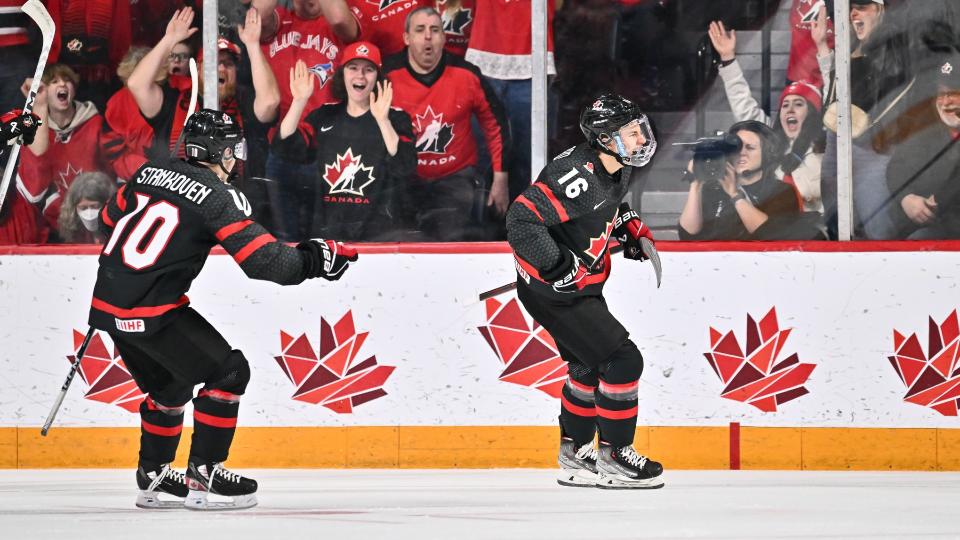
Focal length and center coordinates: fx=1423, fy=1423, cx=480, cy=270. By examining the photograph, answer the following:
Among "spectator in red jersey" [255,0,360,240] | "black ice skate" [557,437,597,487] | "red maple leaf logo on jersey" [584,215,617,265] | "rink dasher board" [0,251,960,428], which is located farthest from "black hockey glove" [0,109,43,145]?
"black ice skate" [557,437,597,487]

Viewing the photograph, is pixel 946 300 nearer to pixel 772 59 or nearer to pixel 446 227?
pixel 772 59

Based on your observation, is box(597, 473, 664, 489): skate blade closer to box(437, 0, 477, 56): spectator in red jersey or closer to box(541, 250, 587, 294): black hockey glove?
box(541, 250, 587, 294): black hockey glove

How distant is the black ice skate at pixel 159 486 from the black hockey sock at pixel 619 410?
1.35 metres

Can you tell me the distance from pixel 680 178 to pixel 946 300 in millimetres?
1151

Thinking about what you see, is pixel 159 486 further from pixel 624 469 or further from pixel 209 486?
pixel 624 469

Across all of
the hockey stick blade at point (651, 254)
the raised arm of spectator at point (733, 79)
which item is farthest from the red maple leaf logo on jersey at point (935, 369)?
the hockey stick blade at point (651, 254)

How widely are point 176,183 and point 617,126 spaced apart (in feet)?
4.64

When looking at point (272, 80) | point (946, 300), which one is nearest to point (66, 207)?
point (272, 80)

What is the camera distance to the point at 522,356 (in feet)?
Answer: 18.2

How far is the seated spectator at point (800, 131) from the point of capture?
5715 millimetres

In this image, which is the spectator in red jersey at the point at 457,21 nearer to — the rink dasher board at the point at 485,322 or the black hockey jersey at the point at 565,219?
the rink dasher board at the point at 485,322

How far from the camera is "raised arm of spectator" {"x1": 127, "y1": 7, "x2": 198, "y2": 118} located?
5980 millimetres

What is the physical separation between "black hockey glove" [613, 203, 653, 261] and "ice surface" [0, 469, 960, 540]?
31.4 inches

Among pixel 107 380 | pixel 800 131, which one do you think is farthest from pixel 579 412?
pixel 107 380
